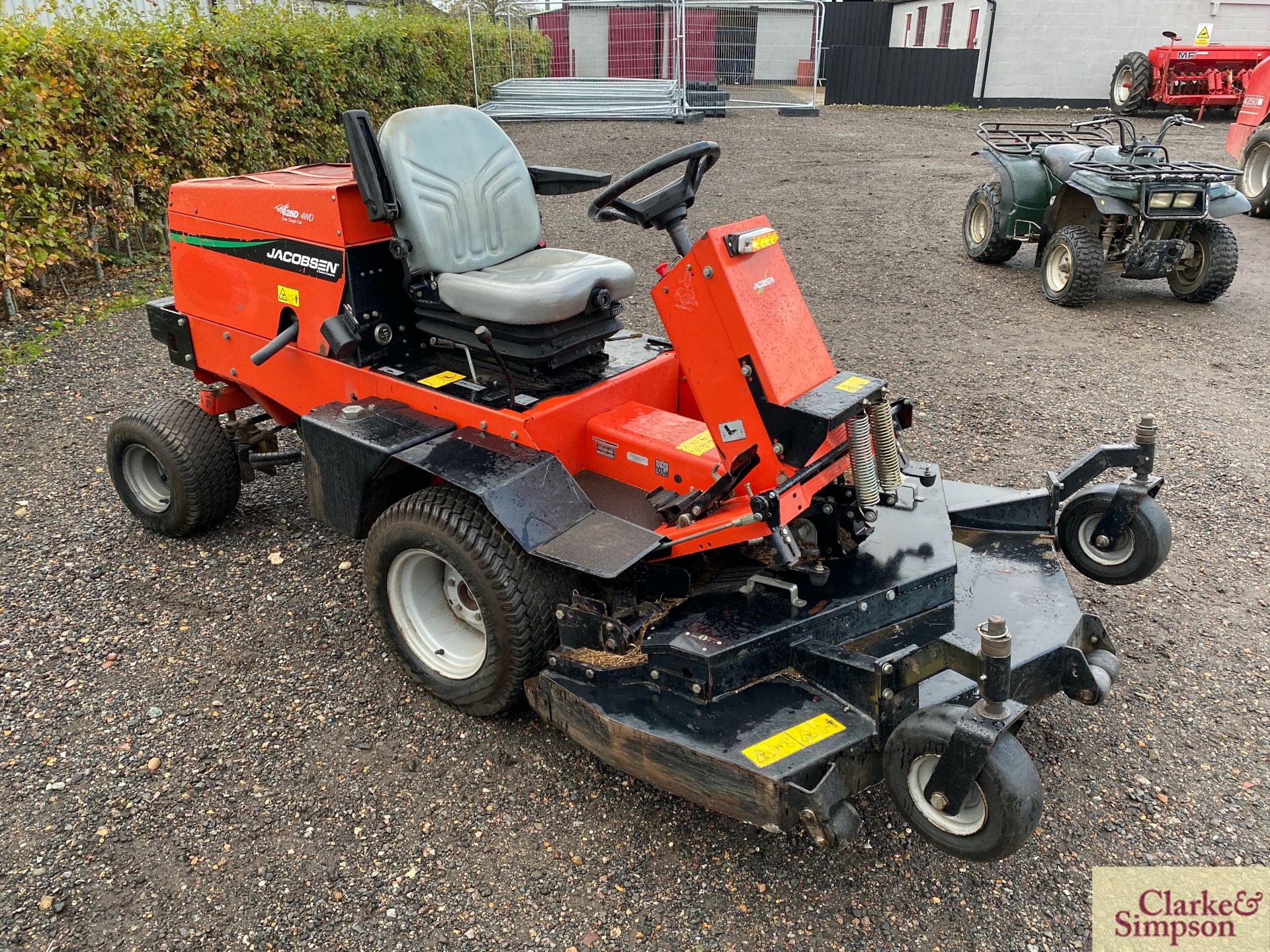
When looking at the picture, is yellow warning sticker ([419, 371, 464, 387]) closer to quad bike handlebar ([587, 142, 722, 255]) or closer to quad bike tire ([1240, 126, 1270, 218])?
quad bike handlebar ([587, 142, 722, 255])

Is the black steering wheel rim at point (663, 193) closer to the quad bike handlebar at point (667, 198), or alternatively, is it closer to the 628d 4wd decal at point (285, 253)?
the quad bike handlebar at point (667, 198)

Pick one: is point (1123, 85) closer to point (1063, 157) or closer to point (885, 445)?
point (1063, 157)

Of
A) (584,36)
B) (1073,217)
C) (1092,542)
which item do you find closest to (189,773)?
(1092,542)

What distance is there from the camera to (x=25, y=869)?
2.50 metres

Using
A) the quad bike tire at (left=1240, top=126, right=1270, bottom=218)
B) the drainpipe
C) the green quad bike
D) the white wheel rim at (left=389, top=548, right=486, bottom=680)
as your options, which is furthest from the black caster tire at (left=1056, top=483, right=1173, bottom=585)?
the drainpipe

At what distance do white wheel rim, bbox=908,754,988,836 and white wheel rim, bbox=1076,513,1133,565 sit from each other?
140 centimetres

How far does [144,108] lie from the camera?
730cm

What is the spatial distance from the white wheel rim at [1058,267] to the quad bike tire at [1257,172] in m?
4.10

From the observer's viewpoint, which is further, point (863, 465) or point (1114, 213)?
point (1114, 213)

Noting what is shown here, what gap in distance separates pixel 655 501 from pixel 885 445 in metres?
0.73

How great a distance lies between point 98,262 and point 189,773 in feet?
19.2

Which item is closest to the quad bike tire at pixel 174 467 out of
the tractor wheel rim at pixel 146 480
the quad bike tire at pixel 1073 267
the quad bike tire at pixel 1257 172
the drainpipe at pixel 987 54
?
the tractor wheel rim at pixel 146 480

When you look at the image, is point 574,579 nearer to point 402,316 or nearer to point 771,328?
point 771,328

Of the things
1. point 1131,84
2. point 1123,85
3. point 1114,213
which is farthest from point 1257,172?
point 1123,85
